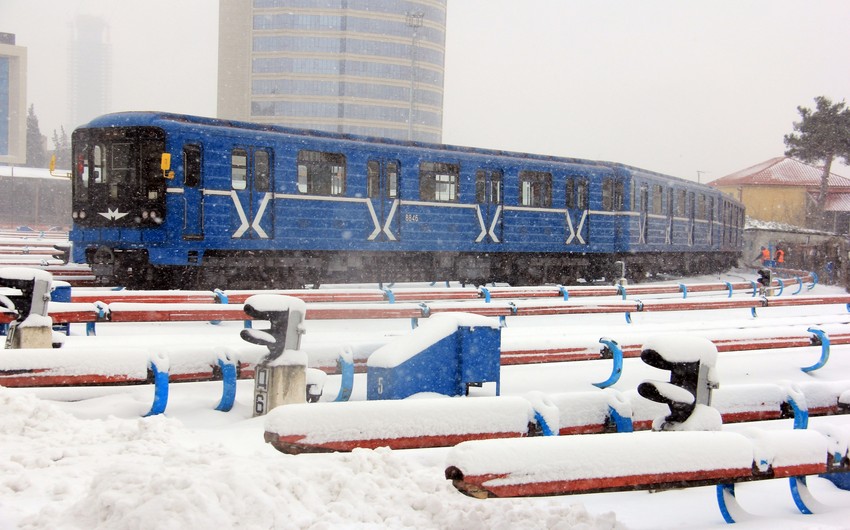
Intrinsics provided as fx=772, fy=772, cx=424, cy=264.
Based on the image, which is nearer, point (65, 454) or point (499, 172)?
point (65, 454)

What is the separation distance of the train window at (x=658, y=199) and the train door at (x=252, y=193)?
45.5 feet

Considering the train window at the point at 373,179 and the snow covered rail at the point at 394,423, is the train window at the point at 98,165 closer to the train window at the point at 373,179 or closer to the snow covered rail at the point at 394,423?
the train window at the point at 373,179

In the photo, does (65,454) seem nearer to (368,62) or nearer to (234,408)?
(234,408)

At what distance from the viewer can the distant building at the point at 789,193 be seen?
210ft

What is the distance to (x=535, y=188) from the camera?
20062 millimetres

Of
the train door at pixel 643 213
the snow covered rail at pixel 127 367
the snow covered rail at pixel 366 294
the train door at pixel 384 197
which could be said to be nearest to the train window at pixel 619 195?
the train door at pixel 643 213

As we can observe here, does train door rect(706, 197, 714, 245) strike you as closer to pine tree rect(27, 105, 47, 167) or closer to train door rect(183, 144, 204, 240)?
train door rect(183, 144, 204, 240)

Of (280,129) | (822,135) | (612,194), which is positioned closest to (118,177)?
(280,129)

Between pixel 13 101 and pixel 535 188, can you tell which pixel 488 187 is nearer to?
pixel 535 188

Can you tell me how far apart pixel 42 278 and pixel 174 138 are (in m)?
8.01

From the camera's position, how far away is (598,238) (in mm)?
21859

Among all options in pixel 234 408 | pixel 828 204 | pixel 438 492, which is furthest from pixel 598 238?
pixel 828 204

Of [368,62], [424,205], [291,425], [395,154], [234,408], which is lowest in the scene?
[234,408]

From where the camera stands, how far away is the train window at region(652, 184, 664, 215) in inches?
967
